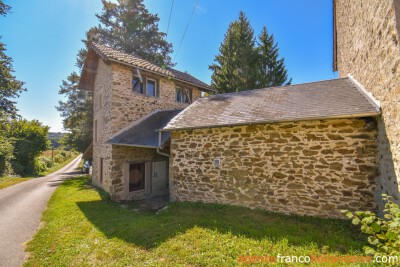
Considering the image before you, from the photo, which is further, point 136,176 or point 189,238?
point 136,176

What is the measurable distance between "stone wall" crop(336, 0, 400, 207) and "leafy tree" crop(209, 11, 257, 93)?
1387 cm

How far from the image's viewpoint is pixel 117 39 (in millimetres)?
20609

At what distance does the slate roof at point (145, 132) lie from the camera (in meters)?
8.03

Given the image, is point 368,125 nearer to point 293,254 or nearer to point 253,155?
point 253,155

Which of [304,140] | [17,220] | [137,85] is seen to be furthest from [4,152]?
[304,140]

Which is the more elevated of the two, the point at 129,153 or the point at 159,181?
the point at 129,153

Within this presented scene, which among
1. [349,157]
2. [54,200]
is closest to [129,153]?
[54,200]

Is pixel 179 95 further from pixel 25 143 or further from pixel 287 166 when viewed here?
pixel 25 143

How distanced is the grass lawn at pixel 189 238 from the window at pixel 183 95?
806cm

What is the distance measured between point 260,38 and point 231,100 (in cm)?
1741

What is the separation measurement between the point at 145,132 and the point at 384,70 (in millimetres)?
8202

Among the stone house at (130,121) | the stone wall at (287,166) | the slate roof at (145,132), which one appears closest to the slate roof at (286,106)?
the stone wall at (287,166)

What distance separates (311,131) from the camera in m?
5.06

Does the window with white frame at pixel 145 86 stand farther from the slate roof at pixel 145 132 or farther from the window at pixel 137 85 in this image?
the slate roof at pixel 145 132
